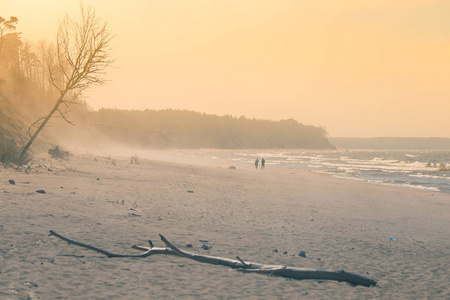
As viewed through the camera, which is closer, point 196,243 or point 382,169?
point 196,243

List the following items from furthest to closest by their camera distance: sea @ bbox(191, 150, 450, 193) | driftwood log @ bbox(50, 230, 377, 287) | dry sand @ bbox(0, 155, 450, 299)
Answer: sea @ bbox(191, 150, 450, 193)
driftwood log @ bbox(50, 230, 377, 287)
dry sand @ bbox(0, 155, 450, 299)

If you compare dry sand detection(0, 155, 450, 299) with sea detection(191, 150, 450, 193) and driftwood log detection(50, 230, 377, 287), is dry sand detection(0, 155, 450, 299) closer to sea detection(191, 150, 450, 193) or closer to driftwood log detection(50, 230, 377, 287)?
driftwood log detection(50, 230, 377, 287)

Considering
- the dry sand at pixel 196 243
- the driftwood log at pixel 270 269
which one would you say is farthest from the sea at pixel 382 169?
the driftwood log at pixel 270 269

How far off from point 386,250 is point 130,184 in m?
10.2

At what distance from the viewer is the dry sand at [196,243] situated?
5.55 m

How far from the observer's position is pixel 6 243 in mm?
6582

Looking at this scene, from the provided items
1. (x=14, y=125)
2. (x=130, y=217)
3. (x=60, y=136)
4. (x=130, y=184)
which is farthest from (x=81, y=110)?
(x=130, y=217)

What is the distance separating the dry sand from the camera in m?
5.55

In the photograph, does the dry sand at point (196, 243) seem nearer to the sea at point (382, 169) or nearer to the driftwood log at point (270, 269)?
the driftwood log at point (270, 269)

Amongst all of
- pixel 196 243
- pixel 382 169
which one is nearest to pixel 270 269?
pixel 196 243

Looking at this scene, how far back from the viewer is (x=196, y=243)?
7.94 metres

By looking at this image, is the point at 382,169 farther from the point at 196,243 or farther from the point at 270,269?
the point at 270,269

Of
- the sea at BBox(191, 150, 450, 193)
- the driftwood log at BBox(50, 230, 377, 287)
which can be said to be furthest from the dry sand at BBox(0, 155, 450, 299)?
the sea at BBox(191, 150, 450, 193)

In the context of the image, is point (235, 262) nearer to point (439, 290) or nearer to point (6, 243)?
point (439, 290)
